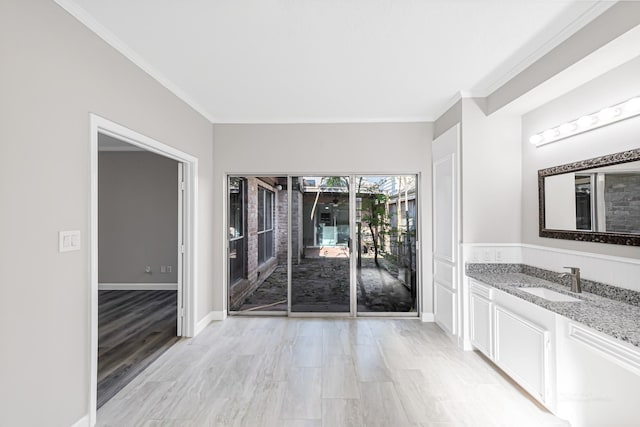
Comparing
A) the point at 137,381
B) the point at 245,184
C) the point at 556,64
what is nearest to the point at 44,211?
the point at 137,381

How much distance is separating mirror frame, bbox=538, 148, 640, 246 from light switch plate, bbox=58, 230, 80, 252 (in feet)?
11.8

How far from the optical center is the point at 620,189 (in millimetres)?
2234

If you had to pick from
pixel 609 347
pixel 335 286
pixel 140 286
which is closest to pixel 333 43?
pixel 609 347

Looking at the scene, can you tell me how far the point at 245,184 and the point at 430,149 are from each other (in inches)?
101

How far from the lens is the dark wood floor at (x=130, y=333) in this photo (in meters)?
2.80

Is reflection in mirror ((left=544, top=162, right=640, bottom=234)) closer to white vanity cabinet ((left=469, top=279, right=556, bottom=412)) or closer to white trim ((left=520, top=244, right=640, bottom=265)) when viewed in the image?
white trim ((left=520, top=244, right=640, bottom=265))

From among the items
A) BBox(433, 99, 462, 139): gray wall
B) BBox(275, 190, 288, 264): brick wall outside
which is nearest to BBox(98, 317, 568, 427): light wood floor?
BBox(275, 190, 288, 264): brick wall outside

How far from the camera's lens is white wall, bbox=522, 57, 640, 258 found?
2.17 meters

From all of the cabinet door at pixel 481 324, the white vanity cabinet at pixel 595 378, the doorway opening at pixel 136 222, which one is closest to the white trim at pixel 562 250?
the cabinet door at pixel 481 324

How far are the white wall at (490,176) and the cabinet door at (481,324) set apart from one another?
2.09 ft

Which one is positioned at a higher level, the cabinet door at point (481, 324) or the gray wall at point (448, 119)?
the gray wall at point (448, 119)

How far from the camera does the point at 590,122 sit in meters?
2.40

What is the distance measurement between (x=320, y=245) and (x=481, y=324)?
7.02 ft

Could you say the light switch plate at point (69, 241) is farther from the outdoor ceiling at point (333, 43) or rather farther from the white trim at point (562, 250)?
the white trim at point (562, 250)
